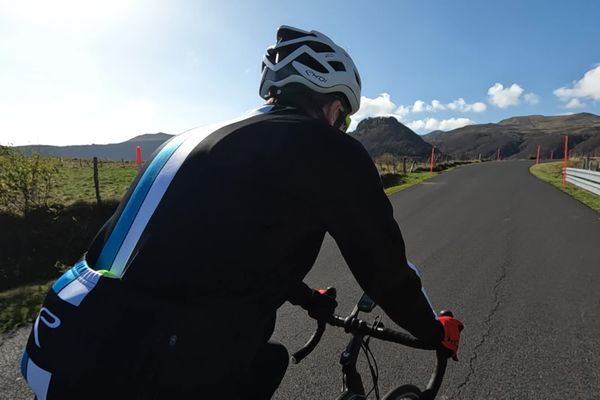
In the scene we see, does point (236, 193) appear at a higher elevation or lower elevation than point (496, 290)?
higher

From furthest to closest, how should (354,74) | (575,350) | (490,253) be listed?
(490,253) → (575,350) → (354,74)

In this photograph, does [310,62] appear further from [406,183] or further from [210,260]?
[406,183]

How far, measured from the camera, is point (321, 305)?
2.04m

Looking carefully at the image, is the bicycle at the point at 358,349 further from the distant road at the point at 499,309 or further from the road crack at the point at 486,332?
the road crack at the point at 486,332

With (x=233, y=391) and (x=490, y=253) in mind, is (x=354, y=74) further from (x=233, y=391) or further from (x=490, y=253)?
(x=490, y=253)

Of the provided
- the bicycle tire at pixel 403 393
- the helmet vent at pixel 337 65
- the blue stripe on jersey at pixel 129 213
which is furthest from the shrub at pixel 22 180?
the bicycle tire at pixel 403 393

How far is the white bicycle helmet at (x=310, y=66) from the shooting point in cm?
174

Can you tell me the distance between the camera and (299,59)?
1.77m

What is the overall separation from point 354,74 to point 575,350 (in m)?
3.39

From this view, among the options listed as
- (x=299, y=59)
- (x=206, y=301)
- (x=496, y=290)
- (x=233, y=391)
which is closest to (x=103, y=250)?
(x=206, y=301)

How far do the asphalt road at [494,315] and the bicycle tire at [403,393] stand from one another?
110cm

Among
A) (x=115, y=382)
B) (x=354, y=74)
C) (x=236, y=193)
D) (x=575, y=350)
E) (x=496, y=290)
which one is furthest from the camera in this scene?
(x=496, y=290)

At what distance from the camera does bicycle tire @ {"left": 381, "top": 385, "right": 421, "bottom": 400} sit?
80.2 inches

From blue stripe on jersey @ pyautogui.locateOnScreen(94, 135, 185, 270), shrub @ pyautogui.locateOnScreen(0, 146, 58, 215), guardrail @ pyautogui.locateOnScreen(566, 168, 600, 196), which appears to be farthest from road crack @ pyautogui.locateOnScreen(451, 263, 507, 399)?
guardrail @ pyautogui.locateOnScreen(566, 168, 600, 196)
